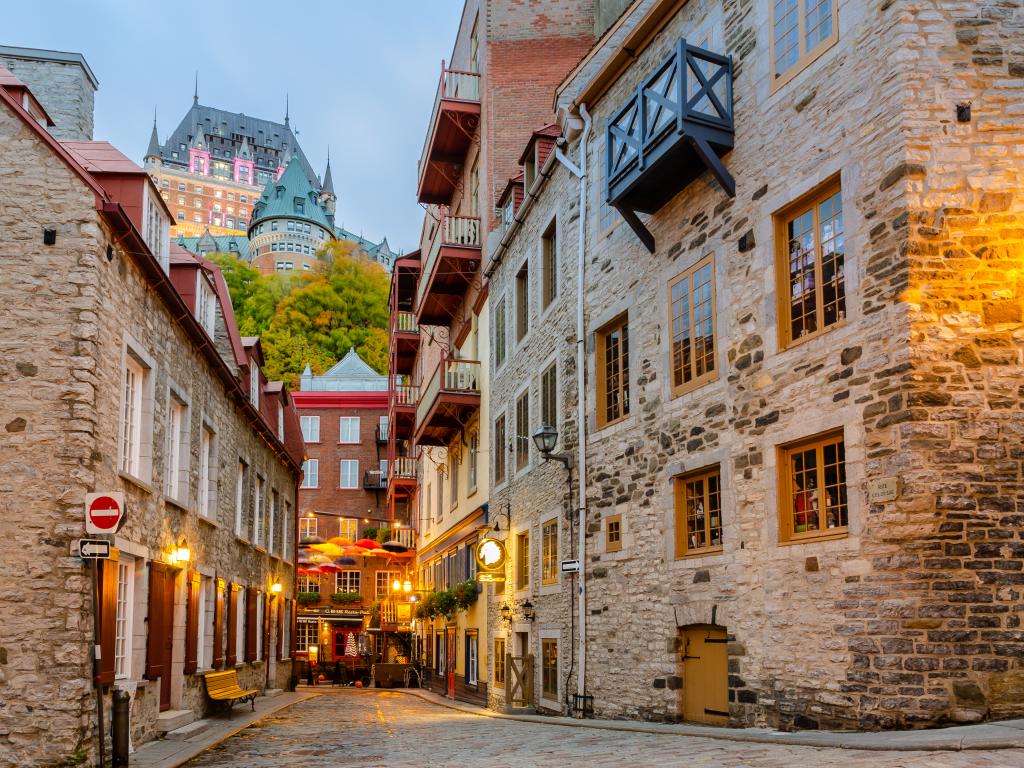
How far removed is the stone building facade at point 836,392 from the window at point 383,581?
3462 centimetres

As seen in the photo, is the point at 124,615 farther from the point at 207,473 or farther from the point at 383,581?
the point at 383,581

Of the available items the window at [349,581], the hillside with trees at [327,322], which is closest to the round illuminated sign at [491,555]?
the window at [349,581]

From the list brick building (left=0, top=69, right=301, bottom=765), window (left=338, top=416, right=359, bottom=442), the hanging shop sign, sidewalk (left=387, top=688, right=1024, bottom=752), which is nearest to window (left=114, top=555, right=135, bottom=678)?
brick building (left=0, top=69, right=301, bottom=765)

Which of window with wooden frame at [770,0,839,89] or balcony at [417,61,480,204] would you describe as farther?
balcony at [417,61,480,204]

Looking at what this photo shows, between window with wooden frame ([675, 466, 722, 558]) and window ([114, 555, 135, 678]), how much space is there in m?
6.63

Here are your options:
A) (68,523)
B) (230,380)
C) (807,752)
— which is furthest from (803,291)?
(230,380)

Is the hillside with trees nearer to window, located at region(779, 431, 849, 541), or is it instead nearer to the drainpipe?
the drainpipe

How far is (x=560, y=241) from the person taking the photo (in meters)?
18.8

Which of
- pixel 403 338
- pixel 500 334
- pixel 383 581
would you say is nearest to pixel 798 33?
pixel 500 334

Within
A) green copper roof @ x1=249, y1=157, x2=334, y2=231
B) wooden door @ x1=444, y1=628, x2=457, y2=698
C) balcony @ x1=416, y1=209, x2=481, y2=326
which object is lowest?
wooden door @ x1=444, y1=628, x2=457, y2=698

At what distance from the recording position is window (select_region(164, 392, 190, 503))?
52.9 ft

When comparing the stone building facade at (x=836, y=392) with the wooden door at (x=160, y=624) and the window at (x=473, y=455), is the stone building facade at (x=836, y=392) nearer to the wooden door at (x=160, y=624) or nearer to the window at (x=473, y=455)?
the wooden door at (x=160, y=624)

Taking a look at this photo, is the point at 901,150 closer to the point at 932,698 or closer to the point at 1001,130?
the point at 1001,130

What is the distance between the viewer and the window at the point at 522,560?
20.8 m
